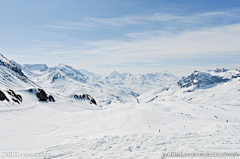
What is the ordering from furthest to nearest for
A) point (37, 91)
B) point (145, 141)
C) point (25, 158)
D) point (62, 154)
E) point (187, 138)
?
point (37, 91), point (187, 138), point (145, 141), point (62, 154), point (25, 158)

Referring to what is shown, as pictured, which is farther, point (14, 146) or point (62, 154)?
point (14, 146)

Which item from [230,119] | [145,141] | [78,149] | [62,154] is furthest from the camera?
[230,119]

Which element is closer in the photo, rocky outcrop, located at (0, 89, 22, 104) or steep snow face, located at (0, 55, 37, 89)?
rocky outcrop, located at (0, 89, 22, 104)

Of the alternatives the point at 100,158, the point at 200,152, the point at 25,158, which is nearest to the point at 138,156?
the point at 100,158

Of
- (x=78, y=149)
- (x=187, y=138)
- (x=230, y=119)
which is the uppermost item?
(x=78, y=149)

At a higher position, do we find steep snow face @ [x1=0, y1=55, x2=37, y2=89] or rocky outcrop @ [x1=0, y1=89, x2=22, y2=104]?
steep snow face @ [x1=0, y1=55, x2=37, y2=89]

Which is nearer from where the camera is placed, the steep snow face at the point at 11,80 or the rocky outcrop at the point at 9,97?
the rocky outcrop at the point at 9,97

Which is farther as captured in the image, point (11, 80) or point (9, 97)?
point (11, 80)

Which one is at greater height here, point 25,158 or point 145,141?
point 25,158

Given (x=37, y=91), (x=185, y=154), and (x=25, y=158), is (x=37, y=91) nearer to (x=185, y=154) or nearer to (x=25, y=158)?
(x=25, y=158)

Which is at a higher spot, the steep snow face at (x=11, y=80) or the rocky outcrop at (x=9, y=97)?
the steep snow face at (x=11, y=80)

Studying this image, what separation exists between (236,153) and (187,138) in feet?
19.7

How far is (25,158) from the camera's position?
11336 millimetres

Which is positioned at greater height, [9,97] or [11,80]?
[11,80]
